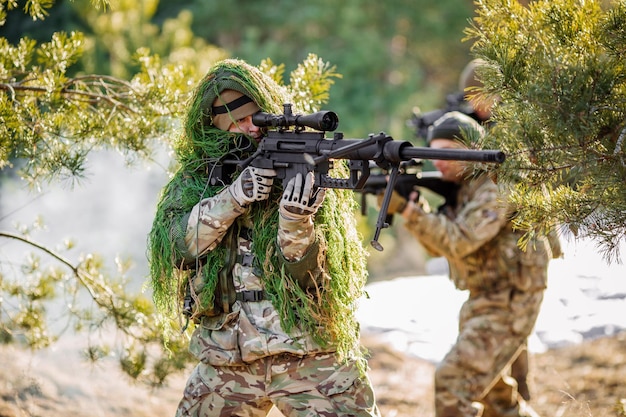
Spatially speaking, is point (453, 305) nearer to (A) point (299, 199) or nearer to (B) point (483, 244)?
(B) point (483, 244)

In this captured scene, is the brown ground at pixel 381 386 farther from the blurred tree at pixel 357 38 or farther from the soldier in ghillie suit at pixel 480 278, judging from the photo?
the blurred tree at pixel 357 38

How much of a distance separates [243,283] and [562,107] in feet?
5.16

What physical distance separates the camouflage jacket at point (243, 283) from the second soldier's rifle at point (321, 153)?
0.71 ft

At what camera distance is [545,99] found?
10.7 feet

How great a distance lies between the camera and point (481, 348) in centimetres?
559

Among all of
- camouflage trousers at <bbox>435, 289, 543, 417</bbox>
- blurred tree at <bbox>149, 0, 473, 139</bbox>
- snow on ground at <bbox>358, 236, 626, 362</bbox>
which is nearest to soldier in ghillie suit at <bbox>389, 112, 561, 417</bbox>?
camouflage trousers at <bbox>435, 289, 543, 417</bbox>

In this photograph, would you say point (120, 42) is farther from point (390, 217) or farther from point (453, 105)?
point (390, 217)

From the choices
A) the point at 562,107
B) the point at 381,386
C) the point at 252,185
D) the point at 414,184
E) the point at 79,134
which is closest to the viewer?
the point at 562,107

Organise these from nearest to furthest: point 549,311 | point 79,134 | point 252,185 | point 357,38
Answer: point 252,185, point 79,134, point 549,311, point 357,38

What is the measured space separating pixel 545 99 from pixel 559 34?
1.00 feet

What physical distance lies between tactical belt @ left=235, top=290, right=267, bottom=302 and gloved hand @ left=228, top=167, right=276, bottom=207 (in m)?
0.41

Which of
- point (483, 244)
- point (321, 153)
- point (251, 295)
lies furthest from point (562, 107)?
point (483, 244)

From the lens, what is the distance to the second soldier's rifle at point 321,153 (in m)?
3.41

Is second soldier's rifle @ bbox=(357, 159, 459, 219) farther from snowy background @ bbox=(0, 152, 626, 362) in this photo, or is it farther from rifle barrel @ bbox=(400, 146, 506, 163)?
rifle barrel @ bbox=(400, 146, 506, 163)
